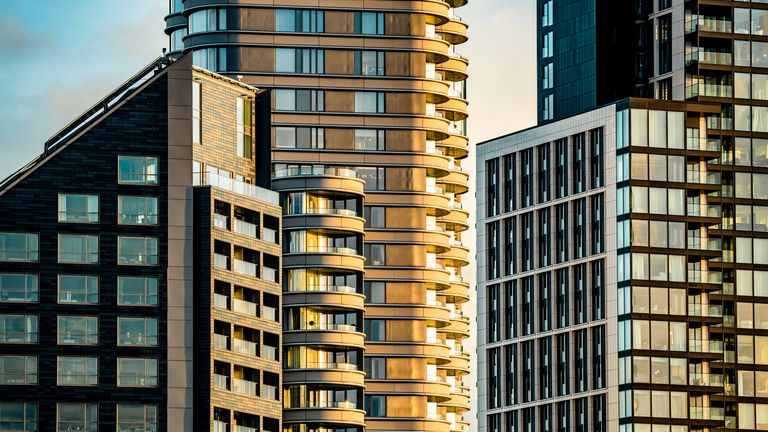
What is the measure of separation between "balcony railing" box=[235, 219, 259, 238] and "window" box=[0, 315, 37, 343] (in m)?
17.5

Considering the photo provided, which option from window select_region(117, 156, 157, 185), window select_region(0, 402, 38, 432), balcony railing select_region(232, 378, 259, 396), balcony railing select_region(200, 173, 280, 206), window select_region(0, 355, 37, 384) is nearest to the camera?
window select_region(0, 402, 38, 432)

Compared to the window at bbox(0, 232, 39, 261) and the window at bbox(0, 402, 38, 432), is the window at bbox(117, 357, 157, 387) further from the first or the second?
the window at bbox(0, 232, 39, 261)

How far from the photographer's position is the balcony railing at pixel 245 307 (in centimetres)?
17676

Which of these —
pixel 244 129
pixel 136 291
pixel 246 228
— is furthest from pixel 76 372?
pixel 244 129

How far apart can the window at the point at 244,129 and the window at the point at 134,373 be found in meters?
21.7

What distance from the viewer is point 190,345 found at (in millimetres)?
171000

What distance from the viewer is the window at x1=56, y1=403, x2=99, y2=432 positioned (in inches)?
6599

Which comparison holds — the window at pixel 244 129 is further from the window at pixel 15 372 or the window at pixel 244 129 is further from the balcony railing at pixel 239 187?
the window at pixel 15 372

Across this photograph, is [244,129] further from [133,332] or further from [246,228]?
[133,332]

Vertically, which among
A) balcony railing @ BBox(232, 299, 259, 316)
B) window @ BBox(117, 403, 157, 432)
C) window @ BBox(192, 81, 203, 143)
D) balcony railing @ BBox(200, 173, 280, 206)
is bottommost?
window @ BBox(117, 403, 157, 432)

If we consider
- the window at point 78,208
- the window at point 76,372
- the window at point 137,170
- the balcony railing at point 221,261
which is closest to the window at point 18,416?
the window at point 76,372

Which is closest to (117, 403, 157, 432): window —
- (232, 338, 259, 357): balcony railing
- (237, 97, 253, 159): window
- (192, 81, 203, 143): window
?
(232, 338, 259, 357): balcony railing

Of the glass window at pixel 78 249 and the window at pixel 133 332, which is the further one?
the window at pixel 133 332

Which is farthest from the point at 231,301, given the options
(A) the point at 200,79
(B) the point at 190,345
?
(A) the point at 200,79
